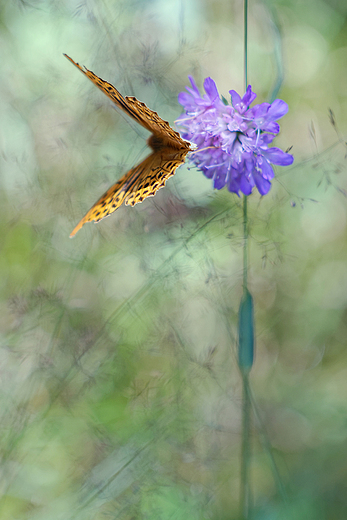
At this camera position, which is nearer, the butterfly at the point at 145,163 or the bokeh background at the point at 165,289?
the butterfly at the point at 145,163

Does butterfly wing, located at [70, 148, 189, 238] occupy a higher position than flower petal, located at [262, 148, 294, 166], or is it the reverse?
butterfly wing, located at [70, 148, 189, 238]

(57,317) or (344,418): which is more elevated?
(57,317)

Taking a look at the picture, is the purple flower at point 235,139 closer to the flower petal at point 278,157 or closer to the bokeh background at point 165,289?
the flower petal at point 278,157

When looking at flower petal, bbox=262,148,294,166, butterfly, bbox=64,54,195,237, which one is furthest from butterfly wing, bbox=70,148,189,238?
flower petal, bbox=262,148,294,166

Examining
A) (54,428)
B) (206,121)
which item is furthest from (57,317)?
(206,121)

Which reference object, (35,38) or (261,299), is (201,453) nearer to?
(261,299)

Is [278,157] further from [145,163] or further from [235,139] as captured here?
[145,163]

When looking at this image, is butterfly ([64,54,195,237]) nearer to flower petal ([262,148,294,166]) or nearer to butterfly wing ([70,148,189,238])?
butterfly wing ([70,148,189,238])

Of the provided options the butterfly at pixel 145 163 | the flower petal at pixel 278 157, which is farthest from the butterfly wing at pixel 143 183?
the flower petal at pixel 278 157
